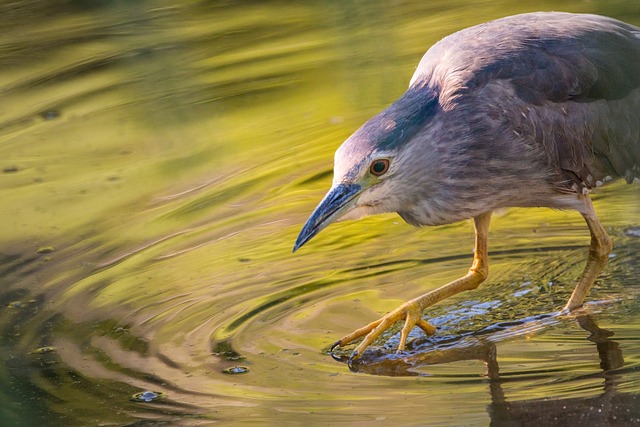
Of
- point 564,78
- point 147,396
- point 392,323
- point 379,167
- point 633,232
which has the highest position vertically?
point 564,78

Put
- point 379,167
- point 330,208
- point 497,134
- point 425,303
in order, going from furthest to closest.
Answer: point 425,303
point 497,134
point 379,167
point 330,208

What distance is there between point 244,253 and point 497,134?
5.84 feet

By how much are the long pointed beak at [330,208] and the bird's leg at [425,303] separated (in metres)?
0.61

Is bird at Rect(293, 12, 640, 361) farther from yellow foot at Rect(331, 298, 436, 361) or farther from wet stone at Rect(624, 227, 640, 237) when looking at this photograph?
wet stone at Rect(624, 227, 640, 237)

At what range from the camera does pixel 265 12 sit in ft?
30.7

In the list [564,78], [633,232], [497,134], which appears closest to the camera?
[497,134]

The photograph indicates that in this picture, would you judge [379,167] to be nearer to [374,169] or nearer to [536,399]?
[374,169]

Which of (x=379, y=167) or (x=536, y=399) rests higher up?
(x=379, y=167)

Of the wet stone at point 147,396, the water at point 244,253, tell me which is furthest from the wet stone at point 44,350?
the wet stone at point 147,396

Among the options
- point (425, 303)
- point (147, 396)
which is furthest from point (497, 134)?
point (147, 396)

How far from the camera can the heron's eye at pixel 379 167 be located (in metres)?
4.75

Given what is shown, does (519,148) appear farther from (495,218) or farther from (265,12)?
(265,12)

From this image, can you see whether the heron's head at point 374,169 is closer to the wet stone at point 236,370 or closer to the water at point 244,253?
the water at point 244,253

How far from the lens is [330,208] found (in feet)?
15.3
